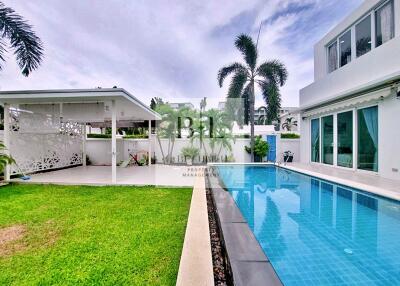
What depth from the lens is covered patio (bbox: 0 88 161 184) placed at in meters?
10.3

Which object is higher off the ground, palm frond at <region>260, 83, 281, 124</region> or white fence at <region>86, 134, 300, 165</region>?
palm frond at <region>260, 83, 281, 124</region>

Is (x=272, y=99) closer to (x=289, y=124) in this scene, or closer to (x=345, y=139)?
(x=345, y=139)

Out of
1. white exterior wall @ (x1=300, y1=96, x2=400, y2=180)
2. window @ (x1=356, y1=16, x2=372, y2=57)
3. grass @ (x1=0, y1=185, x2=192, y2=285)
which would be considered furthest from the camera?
window @ (x1=356, y1=16, x2=372, y2=57)

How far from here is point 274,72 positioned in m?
18.1

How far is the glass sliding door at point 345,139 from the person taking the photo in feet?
42.9

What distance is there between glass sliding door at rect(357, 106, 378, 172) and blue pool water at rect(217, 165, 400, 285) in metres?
3.84

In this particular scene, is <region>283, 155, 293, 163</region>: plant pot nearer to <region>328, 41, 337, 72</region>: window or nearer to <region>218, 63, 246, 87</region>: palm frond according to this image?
<region>328, 41, 337, 72</region>: window

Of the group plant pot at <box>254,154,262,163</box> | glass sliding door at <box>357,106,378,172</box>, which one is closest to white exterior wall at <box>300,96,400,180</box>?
glass sliding door at <box>357,106,378,172</box>

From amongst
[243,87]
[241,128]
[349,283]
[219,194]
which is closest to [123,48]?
[243,87]

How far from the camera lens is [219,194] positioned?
7648mm

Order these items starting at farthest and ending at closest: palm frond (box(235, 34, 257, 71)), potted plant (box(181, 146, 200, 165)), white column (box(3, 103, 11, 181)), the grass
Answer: potted plant (box(181, 146, 200, 165)) < palm frond (box(235, 34, 257, 71)) < white column (box(3, 103, 11, 181)) < the grass

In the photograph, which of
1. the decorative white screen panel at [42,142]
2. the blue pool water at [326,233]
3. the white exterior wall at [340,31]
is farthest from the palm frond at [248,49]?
the decorative white screen panel at [42,142]

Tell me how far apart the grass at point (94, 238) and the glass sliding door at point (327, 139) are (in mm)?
11550

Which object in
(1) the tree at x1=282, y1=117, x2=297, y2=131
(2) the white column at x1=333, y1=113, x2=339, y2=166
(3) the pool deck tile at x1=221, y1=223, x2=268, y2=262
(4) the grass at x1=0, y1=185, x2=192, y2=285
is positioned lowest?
(4) the grass at x1=0, y1=185, x2=192, y2=285
